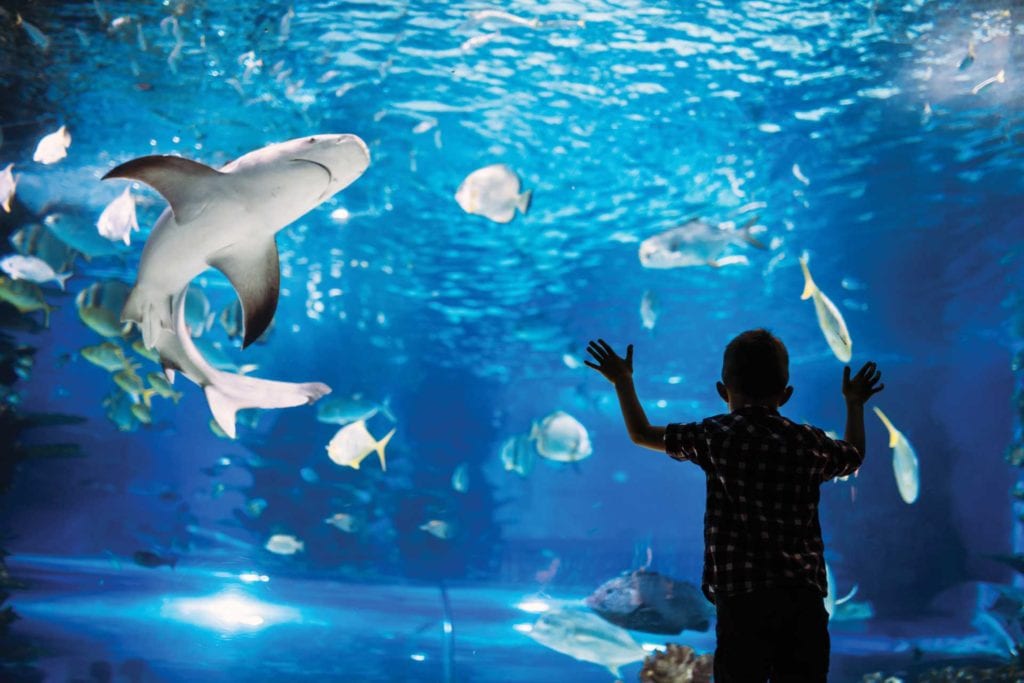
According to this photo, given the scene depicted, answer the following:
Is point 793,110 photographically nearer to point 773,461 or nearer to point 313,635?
point 773,461

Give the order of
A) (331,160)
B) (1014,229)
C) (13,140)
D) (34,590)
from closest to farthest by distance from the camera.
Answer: (331,160) < (13,140) < (34,590) < (1014,229)

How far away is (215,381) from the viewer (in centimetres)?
409

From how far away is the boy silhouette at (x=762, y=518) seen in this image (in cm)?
219

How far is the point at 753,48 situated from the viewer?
27.9 ft

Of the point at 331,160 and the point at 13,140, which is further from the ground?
the point at 13,140

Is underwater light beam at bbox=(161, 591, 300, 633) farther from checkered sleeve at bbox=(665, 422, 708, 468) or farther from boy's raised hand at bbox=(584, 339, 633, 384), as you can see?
checkered sleeve at bbox=(665, 422, 708, 468)

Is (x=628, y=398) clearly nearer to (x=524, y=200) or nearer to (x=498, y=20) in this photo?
(x=524, y=200)

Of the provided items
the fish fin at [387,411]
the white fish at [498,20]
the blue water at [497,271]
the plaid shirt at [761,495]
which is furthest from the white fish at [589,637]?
the white fish at [498,20]

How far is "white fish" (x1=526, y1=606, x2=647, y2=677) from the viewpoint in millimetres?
7184

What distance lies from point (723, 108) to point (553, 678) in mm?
8389

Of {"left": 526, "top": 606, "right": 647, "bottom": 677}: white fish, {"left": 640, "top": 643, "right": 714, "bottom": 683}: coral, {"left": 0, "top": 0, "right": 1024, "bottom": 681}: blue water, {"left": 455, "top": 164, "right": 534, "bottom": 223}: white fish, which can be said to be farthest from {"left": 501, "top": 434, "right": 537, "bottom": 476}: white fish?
{"left": 640, "top": 643, "right": 714, "bottom": 683}: coral

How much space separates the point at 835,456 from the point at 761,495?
337 mm

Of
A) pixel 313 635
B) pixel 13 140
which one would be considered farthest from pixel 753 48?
pixel 13 140

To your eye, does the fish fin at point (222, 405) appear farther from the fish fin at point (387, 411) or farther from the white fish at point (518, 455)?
the fish fin at point (387, 411)
